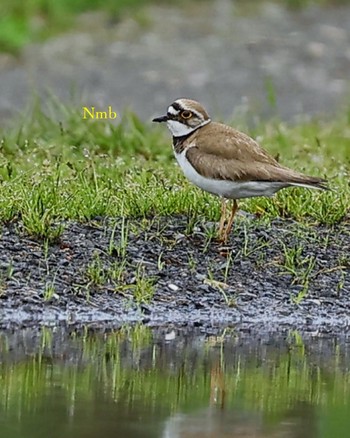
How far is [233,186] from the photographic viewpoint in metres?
8.81

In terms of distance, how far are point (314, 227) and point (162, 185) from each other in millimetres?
1101

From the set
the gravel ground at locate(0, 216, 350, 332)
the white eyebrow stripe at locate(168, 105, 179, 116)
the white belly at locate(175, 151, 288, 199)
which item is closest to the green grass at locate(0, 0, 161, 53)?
the white eyebrow stripe at locate(168, 105, 179, 116)

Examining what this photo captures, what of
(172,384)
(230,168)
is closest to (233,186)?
(230,168)

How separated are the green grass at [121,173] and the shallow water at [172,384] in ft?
4.18

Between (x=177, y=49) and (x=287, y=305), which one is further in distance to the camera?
(x=177, y=49)

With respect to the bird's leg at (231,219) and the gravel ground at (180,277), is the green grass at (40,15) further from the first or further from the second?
the bird's leg at (231,219)

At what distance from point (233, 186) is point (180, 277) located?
66 cm

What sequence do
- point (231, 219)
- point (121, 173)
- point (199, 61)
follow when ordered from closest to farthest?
point (231, 219)
point (121, 173)
point (199, 61)

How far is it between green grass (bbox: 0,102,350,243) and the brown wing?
24.9 inches

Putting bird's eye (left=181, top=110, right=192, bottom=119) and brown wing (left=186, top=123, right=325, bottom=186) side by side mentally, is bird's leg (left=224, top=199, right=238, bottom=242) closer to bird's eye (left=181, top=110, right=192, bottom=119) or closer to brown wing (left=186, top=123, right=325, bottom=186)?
brown wing (left=186, top=123, right=325, bottom=186)

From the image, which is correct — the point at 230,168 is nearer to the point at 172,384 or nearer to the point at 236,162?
the point at 236,162

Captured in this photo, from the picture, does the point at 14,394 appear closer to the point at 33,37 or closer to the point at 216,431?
the point at 216,431

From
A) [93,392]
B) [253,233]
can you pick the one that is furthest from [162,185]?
[93,392]

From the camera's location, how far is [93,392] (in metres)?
6.81
